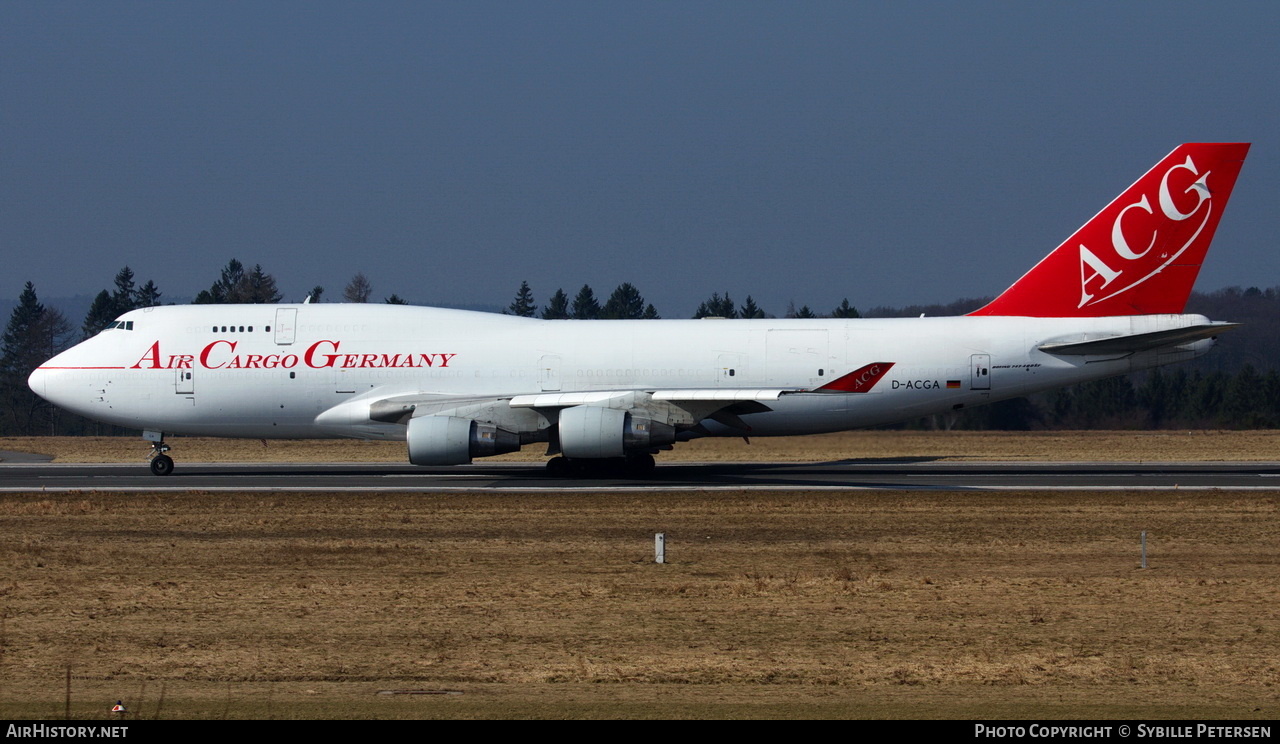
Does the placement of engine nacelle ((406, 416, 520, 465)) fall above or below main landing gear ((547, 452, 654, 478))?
above

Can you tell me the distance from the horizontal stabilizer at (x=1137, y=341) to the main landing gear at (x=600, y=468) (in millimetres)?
9915

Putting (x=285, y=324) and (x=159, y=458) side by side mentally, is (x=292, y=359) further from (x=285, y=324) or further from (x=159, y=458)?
(x=159, y=458)

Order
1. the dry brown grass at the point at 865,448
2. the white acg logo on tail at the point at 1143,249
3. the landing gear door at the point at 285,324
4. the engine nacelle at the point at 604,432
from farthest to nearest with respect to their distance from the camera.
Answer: the dry brown grass at the point at 865,448, the landing gear door at the point at 285,324, the white acg logo on tail at the point at 1143,249, the engine nacelle at the point at 604,432

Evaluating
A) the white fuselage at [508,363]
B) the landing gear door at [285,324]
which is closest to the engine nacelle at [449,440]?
the white fuselage at [508,363]

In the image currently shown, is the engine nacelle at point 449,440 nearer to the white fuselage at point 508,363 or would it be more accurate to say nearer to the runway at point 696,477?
the runway at point 696,477

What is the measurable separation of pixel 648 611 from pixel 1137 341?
65.4 feet

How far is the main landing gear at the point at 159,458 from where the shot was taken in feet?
106

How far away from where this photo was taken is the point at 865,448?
36.0 metres

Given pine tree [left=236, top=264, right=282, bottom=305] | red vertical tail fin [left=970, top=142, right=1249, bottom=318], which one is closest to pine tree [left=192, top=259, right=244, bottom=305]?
pine tree [left=236, top=264, right=282, bottom=305]

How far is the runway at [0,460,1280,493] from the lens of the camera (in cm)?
2775

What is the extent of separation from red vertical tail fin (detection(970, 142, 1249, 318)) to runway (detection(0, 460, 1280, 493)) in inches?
166

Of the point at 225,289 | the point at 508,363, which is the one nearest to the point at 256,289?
the point at 225,289

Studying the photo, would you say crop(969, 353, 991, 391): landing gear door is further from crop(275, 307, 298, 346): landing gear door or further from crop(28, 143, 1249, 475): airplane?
crop(275, 307, 298, 346): landing gear door

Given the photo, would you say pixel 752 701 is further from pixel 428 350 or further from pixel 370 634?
pixel 428 350
